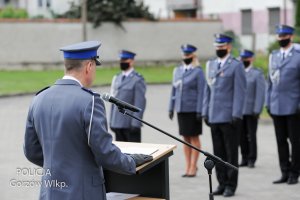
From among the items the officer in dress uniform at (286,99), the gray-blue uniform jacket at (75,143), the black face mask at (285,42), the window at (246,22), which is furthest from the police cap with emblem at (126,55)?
the window at (246,22)

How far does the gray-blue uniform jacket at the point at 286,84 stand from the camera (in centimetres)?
890

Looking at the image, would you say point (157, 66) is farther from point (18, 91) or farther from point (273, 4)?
point (18, 91)

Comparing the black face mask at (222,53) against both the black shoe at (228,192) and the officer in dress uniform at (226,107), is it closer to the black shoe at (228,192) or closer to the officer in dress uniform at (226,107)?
the officer in dress uniform at (226,107)

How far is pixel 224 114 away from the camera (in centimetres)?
852

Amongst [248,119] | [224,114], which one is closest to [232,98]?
[224,114]

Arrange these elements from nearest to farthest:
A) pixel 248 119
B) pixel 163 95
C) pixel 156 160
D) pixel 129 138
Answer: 1. pixel 156 160
2. pixel 129 138
3. pixel 248 119
4. pixel 163 95

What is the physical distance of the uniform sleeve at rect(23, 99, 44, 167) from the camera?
4.57 metres

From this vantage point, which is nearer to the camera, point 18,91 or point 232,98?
point 232,98

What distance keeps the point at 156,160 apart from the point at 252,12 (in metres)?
36.3

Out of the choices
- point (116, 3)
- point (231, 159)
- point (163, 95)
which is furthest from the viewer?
point (116, 3)

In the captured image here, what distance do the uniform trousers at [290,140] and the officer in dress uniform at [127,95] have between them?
1898mm

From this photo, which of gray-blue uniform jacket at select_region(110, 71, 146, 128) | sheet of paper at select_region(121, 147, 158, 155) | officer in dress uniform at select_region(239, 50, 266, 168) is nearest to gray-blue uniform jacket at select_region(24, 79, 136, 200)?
sheet of paper at select_region(121, 147, 158, 155)

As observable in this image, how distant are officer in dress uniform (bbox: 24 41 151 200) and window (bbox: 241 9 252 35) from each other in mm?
36893

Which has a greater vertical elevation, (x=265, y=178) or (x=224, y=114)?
(x=224, y=114)
